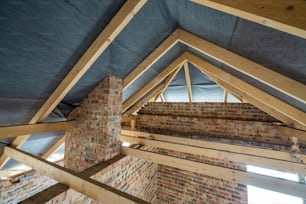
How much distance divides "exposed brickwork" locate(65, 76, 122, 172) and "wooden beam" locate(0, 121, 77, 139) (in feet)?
0.78

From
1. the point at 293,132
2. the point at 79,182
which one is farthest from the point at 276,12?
the point at 293,132

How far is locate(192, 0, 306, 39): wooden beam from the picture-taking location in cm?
90

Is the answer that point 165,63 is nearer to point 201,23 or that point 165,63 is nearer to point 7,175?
point 201,23

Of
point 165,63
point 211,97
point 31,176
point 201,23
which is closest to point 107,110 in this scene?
point 165,63

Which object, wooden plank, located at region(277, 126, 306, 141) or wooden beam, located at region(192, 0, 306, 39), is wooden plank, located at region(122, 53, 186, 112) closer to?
wooden beam, located at region(192, 0, 306, 39)

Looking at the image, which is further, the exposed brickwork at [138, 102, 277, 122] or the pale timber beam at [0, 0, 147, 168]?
the exposed brickwork at [138, 102, 277, 122]

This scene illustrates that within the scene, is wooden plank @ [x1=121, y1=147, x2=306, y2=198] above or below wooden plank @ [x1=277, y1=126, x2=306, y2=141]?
below

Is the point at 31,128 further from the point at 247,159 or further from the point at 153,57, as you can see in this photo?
the point at 247,159

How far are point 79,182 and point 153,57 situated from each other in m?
1.84

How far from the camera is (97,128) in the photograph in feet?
8.63

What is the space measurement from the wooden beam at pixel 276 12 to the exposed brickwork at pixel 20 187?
494 cm

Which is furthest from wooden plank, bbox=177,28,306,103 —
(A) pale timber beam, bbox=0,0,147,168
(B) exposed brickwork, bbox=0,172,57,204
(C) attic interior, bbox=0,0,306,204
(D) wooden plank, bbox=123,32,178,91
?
(B) exposed brickwork, bbox=0,172,57,204

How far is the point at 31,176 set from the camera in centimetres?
394

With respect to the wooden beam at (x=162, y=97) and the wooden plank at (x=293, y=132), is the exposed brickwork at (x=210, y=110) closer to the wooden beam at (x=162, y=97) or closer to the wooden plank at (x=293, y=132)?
the wooden beam at (x=162, y=97)
